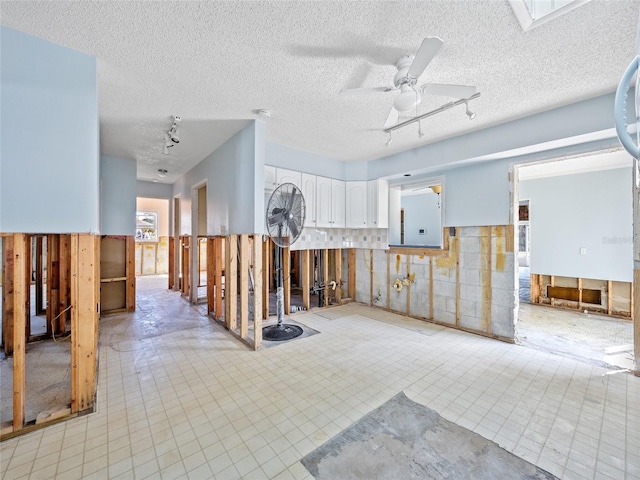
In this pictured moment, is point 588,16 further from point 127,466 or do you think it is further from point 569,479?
point 127,466

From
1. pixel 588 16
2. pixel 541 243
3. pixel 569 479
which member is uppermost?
pixel 588 16

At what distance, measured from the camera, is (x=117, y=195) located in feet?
16.1

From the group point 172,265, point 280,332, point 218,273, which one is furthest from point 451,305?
point 172,265

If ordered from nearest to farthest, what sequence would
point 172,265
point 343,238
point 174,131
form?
point 174,131 → point 343,238 → point 172,265

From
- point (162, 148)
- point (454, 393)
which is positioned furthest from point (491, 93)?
point (162, 148)

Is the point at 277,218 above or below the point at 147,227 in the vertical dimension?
below

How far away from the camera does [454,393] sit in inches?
94.7

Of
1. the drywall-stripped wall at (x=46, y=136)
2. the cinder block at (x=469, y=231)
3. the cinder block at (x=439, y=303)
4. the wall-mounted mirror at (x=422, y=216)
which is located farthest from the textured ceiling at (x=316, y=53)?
the wall-mounted mirror at (x=422, y=216)

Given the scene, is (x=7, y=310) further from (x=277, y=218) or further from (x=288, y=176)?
(x=288, y=176)

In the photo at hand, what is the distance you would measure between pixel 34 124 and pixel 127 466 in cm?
238

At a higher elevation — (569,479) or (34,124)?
(34,124)

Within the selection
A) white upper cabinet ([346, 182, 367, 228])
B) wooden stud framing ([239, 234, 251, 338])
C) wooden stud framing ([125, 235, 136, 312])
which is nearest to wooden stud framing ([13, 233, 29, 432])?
wooden stud framing ([239, 234, 251, 338])

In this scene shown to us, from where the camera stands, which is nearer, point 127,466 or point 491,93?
point 127,466

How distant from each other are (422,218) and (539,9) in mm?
6266
